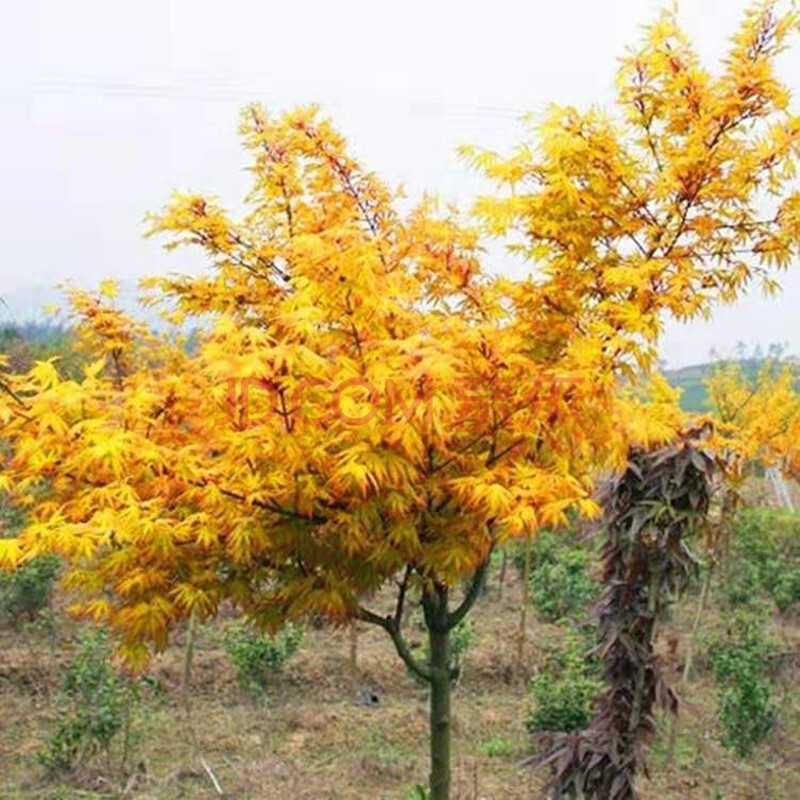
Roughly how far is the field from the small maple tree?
81.3 inches

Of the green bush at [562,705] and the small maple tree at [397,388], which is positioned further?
the green bush at [562,705]

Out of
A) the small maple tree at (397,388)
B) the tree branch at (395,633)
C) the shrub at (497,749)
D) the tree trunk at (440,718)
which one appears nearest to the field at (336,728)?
the shrub at (497,749)

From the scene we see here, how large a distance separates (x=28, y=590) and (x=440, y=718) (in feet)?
18.2

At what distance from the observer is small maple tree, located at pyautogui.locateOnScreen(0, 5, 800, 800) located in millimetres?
2953

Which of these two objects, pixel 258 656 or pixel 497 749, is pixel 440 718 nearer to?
pixel 497 749

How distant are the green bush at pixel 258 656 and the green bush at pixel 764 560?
545 centimetres

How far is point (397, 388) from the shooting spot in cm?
284

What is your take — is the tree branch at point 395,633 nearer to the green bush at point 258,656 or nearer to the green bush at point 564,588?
the green bush at point 258,656

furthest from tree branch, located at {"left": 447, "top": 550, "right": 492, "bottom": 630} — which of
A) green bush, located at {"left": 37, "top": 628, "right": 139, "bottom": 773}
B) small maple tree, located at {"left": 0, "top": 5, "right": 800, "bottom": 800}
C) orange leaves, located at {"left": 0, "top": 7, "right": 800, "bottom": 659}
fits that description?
green bush, located at {"left": 37, "top": 628, "right": 139, "bottom": 773}

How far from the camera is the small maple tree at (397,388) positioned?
2.95m

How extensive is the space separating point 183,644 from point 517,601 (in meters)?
4.03

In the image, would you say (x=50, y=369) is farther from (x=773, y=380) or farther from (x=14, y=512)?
(x=773, y=380)

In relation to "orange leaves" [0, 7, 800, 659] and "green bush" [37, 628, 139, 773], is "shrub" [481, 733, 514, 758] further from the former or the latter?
"orange leaves" [0, 7, 800, 659]

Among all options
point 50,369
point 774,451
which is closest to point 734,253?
point 50,369
